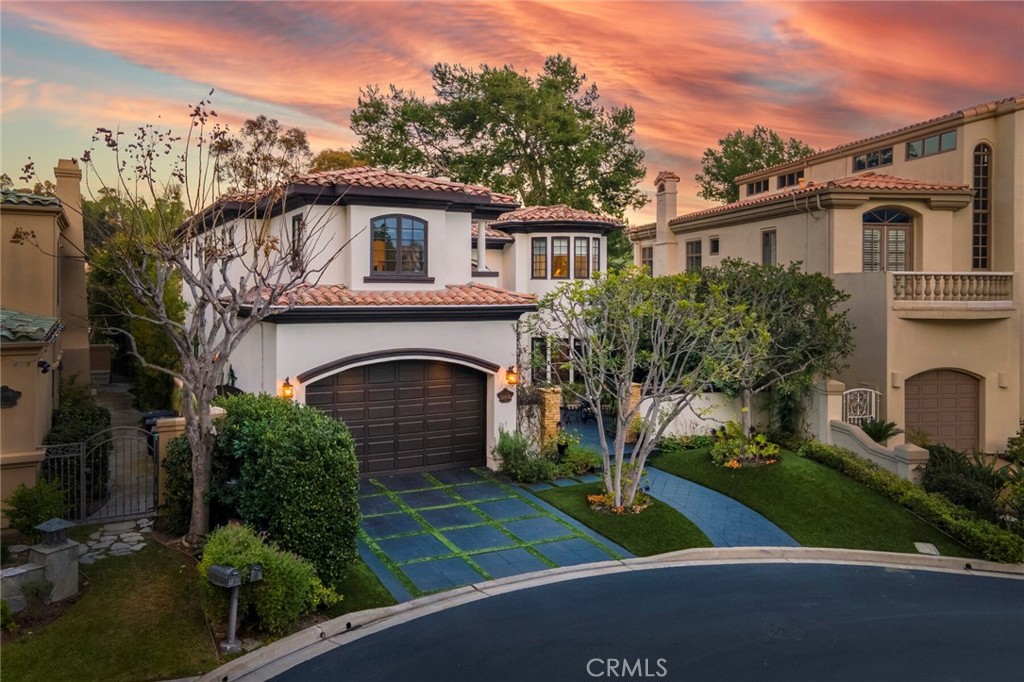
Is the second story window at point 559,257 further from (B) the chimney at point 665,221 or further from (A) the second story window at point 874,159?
(A) the second story window at point 874,159

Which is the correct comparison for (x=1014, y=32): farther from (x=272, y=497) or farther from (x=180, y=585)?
(x=180, y=585)

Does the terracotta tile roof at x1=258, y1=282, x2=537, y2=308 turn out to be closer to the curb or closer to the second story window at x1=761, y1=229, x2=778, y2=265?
the curb

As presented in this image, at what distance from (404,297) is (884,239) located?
15448 millimetres

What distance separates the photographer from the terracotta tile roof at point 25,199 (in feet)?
54.5

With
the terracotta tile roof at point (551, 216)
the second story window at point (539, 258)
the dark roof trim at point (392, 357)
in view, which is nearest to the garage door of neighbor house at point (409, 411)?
the dark roof trim at point (392, 357)

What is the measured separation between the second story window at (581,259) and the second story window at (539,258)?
42.5 inches

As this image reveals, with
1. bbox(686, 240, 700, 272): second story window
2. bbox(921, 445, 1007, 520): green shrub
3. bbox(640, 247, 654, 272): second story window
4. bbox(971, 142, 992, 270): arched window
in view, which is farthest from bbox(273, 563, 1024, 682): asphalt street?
bbox(640, 247, 654, 272): second story window

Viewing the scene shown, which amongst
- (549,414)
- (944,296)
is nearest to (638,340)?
(549,414)

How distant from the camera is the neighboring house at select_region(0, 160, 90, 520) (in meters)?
12.7

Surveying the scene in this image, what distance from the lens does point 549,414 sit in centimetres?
1872

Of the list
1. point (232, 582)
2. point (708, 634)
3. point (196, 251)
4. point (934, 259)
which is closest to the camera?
point (232, 582)

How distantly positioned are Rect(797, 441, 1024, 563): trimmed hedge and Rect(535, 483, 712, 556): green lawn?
4.99 m

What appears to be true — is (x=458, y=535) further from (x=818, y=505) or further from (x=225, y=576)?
(x=818, y=505)

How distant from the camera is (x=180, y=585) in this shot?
10789 mm
